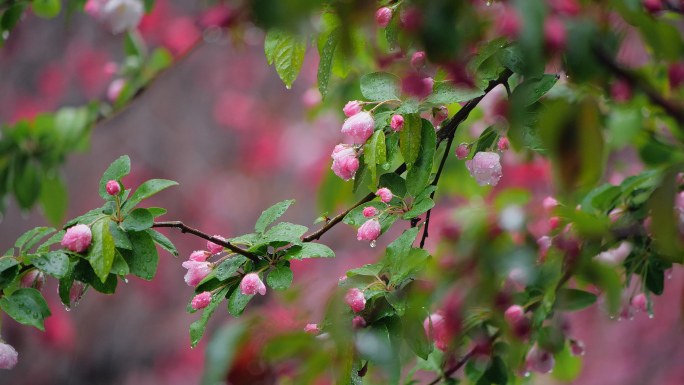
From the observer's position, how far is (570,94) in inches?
34.9

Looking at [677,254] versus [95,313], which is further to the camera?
[95,313]

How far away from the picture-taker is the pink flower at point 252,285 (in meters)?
0.53

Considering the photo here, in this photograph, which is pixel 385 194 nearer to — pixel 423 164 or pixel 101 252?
pixel 423 164

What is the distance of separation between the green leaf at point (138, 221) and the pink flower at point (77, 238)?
0.13 feet

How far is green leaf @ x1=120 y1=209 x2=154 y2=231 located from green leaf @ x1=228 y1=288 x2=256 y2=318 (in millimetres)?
115

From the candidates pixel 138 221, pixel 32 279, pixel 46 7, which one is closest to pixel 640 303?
pixel 138 221

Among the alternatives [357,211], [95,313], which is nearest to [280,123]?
[95,313]

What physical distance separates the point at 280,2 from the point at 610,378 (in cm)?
216

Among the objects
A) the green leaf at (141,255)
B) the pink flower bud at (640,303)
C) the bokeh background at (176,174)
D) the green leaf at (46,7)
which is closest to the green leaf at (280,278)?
the green leaf at (141,255)

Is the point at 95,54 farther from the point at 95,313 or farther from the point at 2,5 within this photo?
the point at 2,5

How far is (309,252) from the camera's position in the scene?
1.80ft

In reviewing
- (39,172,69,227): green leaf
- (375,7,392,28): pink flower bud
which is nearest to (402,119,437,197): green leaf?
(375,7,392,28): pink flower bud

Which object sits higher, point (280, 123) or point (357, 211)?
point (357, 211)

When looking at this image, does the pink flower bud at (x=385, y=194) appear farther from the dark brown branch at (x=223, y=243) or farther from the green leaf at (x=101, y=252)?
the green leaf at (x=101, y=252)
